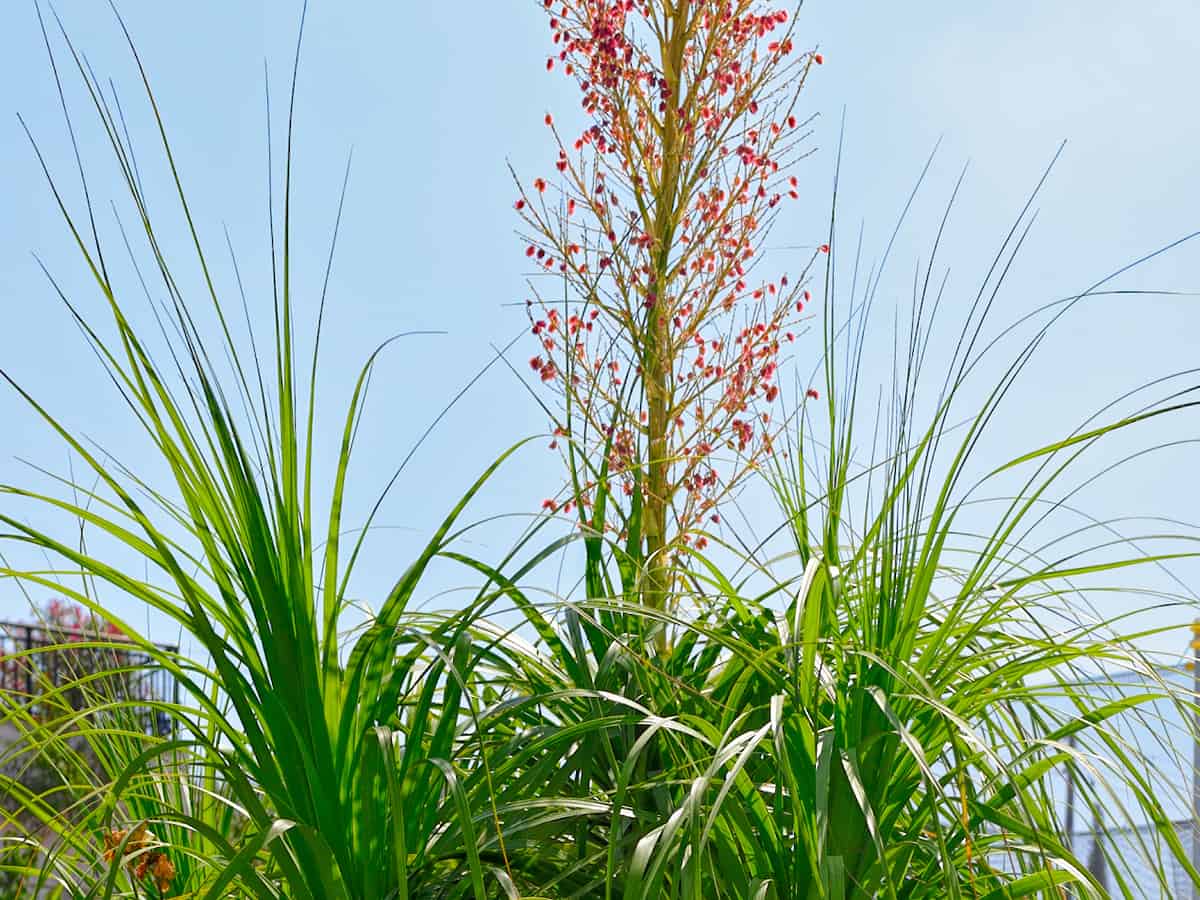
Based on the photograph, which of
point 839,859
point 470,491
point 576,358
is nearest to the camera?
point 839,859

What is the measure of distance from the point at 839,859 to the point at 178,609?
78 centimetres

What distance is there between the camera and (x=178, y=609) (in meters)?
1.47

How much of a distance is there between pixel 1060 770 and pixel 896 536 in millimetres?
393

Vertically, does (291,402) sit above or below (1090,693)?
above

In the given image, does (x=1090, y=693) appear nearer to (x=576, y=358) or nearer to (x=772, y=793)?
(x=772, y=793)

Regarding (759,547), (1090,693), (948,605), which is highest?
(759,547)

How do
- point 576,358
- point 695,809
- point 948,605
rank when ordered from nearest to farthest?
point 695,809
point 948,605
point 576,358

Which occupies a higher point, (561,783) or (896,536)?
(896,536)

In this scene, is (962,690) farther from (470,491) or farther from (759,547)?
A: (470,491)

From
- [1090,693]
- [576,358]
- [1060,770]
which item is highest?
[576,358]

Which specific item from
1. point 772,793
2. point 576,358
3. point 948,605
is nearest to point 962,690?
point 948,605

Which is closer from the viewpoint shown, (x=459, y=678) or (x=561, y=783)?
(x=459, y=678)

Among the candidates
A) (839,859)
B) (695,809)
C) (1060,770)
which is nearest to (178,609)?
(695,809)

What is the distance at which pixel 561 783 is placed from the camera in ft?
5.32
